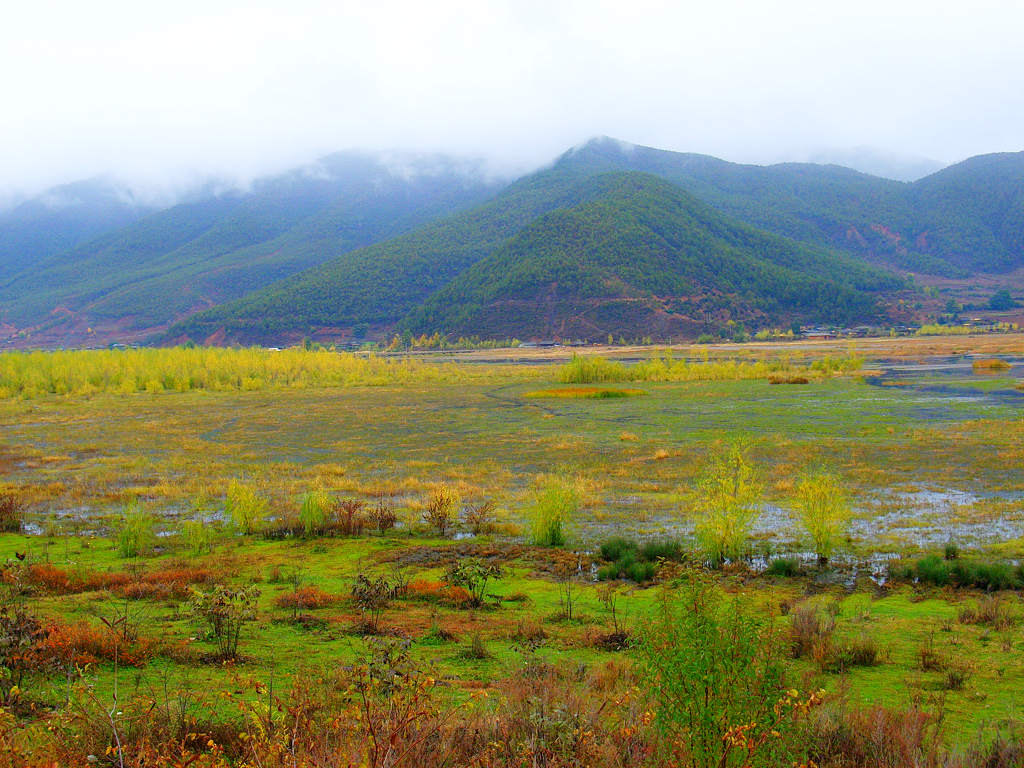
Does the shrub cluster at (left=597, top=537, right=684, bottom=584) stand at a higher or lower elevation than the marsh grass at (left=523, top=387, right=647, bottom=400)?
lower

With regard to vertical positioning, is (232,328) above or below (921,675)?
above

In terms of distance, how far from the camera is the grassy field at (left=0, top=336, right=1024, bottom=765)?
7.19 m

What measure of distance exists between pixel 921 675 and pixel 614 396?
44132 millimetres

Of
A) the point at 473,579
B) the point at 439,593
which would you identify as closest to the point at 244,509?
the point at 439,593

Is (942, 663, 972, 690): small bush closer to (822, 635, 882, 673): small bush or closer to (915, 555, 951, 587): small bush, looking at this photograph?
(822, 635, 882, 673): small bush

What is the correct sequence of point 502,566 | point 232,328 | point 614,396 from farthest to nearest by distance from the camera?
point 232,328, point 614,396, point 502,566

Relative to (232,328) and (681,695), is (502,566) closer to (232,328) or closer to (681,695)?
(681,695)

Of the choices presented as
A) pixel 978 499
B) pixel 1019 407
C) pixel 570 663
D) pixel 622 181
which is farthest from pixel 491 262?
pixel 570 663

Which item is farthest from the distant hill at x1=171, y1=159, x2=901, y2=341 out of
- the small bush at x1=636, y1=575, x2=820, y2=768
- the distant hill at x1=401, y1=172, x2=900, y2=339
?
the small bush at x1=636, y1=575, x2=820, y2=768

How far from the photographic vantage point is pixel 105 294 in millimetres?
196875

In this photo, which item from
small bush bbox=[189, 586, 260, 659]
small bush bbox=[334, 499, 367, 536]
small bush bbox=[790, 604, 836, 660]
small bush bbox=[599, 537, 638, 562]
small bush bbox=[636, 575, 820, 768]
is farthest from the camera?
small bush bbox=[334, 499, 367, 536]

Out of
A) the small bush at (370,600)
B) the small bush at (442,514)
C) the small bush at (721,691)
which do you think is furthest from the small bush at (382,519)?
the small bush at (721,691)

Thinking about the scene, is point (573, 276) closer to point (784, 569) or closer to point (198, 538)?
point (198, 538)

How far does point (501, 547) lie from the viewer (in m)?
15.0
